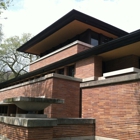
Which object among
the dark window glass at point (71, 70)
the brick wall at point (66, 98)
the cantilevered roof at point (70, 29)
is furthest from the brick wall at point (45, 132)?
the cantilevered roof at point (70, 29)

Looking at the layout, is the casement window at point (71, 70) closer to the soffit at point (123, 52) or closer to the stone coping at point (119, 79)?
the soffit at point (123, 52)

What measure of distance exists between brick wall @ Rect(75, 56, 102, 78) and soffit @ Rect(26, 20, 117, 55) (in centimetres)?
393

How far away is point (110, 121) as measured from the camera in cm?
755

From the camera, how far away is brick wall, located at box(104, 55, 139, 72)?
11375 mm

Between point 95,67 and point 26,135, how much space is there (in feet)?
Answer: 22.0

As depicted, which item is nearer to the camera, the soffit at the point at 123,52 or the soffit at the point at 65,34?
the soffit at the point at 123,52

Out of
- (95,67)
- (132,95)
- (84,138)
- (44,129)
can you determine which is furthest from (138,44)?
(44,129)

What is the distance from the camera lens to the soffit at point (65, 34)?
583 inches

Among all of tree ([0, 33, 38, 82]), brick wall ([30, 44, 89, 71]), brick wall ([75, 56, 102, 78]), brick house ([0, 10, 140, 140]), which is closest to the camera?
brick house ([0, 10, 140, 140])

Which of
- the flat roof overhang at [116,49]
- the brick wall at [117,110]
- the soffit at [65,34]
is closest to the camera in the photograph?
the brick wall at [117,110]

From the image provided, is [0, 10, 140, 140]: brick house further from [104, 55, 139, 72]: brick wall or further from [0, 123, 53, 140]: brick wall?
[0, 123, 53, 140]: brick wall

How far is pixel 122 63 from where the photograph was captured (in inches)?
465

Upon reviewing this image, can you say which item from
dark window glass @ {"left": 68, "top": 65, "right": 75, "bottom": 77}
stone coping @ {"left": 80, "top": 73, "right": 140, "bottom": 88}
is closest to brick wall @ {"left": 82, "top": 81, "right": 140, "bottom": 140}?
stone coping @ {"left": 80, "top": 73, "right": 140, "bottom": 88}

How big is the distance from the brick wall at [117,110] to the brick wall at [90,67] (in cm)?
267
